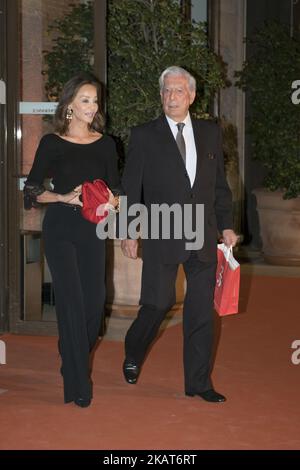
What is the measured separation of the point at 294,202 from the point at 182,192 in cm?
580

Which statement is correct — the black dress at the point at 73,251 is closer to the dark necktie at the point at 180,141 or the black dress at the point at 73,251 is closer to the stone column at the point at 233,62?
the dark necktie at the point at 180,141

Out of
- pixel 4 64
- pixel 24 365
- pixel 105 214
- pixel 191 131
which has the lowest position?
pixel 24 365

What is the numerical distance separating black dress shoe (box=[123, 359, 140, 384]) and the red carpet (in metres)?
0.05

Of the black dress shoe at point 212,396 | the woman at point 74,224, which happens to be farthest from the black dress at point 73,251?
the black dress shoe at point 212,396

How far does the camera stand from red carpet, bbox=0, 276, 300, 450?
434cm

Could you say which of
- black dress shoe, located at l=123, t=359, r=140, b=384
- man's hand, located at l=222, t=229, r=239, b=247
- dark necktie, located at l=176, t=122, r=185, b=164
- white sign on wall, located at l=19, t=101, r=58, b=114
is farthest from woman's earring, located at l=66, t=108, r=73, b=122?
white sign on wall, located at l=19, t=101, r=58, b=114

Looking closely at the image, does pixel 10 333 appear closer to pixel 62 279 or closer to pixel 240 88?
pixel 62 279

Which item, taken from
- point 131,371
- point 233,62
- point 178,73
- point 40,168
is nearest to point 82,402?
point 131,371

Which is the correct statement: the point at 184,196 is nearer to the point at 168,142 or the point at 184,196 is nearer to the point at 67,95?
the point at 168,142

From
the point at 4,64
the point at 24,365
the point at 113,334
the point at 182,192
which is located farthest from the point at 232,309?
the point at 4,64

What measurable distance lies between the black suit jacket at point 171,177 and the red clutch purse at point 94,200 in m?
0.25

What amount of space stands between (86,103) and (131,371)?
1.52 metres

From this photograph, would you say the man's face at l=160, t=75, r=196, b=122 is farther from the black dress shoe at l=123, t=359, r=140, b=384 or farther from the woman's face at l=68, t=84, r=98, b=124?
the black dress shoe at l=123, t=359, r=140, b=384

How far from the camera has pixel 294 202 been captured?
10.6m
